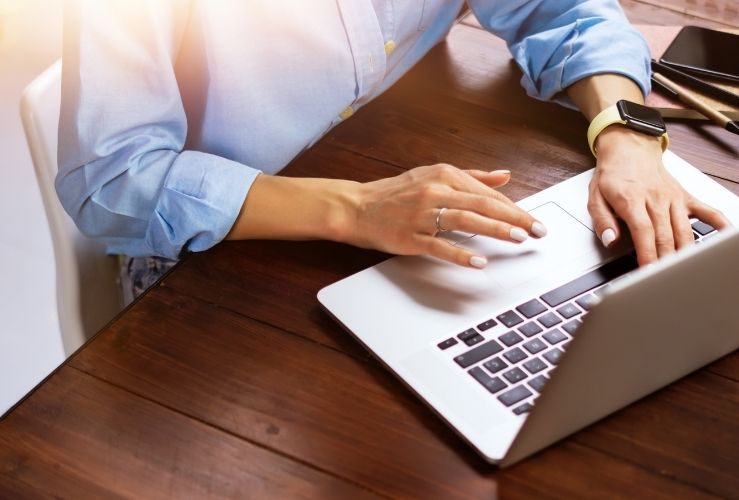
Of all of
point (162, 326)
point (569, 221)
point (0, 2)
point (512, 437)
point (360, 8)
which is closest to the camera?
point (512, 437)

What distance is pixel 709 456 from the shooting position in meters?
0.72

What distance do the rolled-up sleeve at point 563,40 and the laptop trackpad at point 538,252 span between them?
0.95 feet

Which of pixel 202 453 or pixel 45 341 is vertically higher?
pixel 202 453

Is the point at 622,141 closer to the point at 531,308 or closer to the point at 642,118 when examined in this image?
the point at 642,118

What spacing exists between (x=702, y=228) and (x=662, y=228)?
0.06 meters

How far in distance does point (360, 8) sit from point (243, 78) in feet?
0.57

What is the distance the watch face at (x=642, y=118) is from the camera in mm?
1012

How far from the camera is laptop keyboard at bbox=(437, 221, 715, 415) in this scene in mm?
730

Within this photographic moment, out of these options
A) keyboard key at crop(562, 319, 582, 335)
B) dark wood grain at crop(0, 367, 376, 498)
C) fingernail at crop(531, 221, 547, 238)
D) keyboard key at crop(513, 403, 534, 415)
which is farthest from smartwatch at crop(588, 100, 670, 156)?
dark wood grain at crop(0, 367, 376, 498)

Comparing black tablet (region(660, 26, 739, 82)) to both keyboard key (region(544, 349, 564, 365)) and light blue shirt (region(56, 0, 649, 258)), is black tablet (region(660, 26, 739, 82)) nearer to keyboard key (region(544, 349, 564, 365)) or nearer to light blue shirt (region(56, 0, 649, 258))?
light blue shirt (region(56, 0, 649, 258))

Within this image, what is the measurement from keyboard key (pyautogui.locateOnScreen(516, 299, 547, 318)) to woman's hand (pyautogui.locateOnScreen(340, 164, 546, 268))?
59 mm

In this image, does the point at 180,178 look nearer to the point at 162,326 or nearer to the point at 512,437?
the point at 162,326

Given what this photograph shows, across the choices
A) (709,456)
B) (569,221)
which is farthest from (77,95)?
(709,456)

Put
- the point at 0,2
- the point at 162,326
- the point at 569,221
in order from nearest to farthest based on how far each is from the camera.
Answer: the point at 162,326 < the point at 569,221 < the point at 0,2
